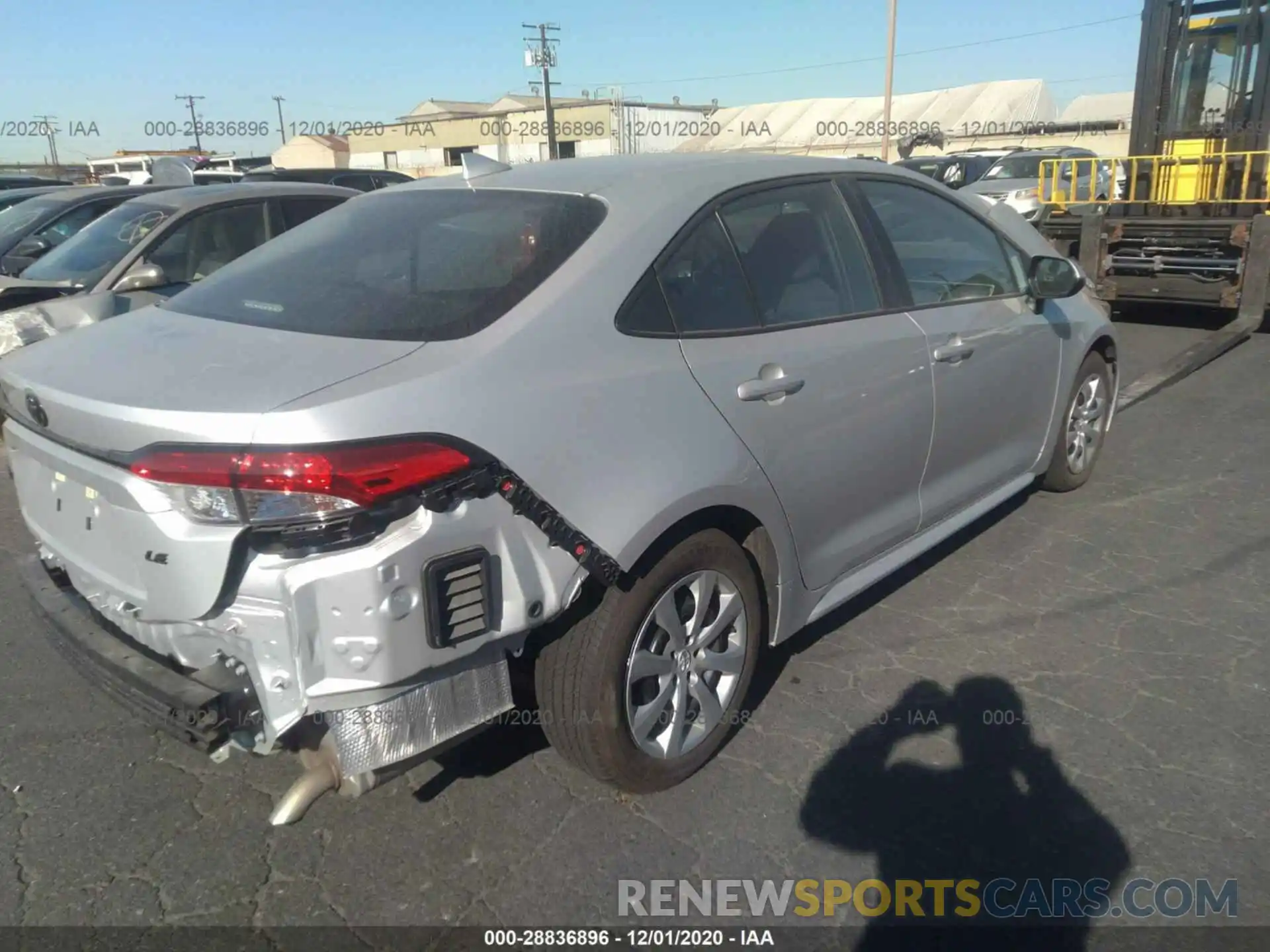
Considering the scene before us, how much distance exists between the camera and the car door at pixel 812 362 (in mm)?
2701

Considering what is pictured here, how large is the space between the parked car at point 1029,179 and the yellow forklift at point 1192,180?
1767 mm

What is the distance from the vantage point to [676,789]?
2781mm

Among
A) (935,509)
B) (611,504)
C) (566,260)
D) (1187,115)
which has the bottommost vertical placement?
(935,509)

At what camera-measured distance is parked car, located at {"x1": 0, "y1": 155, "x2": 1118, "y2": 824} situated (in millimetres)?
1988

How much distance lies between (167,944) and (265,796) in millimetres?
556

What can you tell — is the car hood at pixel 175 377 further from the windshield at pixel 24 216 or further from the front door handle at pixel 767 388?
the windshield at pixel 24 216

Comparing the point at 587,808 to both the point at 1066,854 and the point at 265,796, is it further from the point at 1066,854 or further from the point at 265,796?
the point at 1066,854

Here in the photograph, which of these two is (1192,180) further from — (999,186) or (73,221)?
(73,221)

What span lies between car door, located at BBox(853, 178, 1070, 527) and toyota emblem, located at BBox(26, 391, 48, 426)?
8.66ft

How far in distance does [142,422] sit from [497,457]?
2.48 feet

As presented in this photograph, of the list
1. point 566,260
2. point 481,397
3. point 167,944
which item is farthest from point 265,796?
point 566,260

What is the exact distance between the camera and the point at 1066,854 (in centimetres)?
248

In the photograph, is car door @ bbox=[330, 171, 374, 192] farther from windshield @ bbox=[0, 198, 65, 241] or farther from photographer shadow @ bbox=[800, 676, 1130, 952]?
photographer shadow @ bbox=[800, 676, 1130, 952]

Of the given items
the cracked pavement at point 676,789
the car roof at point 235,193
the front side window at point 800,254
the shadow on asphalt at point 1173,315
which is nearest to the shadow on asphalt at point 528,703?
the cracked pavement at point 676,789
